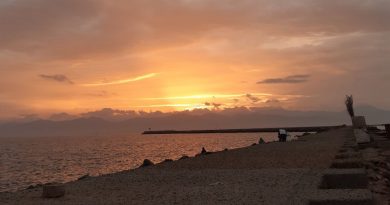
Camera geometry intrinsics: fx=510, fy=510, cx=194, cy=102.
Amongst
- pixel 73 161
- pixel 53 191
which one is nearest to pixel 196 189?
pixel 53 191

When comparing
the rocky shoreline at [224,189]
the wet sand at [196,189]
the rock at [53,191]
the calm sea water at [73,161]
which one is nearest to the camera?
the rocky shoreline at [224,189]

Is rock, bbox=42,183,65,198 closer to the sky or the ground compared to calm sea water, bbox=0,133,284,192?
closer to the sky

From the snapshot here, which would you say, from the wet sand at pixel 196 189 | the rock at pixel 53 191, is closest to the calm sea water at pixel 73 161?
the wet sand at pixel 196 189

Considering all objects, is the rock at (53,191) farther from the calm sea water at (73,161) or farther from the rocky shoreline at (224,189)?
the calm sea water at (73,161)

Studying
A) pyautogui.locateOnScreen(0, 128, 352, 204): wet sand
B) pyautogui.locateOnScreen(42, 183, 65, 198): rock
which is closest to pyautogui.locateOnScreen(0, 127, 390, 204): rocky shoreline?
pyautogui.locateOnScreen(0, 128, 352, 204): wet sand

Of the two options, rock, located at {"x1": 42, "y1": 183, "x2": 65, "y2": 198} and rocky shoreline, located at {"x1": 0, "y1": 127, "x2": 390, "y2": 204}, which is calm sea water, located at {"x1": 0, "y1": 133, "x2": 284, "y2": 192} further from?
rock, located at {"x1": 42, "y1": 183, "x2": 65, "y2": 198}

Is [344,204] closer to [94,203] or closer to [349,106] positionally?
[94,203]

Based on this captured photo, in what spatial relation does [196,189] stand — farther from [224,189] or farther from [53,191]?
[53,191]

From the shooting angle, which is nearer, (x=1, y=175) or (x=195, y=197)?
(x=195, y=197)

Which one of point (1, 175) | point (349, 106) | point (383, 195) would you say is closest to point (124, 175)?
point (383, 195)

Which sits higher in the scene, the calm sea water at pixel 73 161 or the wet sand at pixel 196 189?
the wet sand at pixel 196 189

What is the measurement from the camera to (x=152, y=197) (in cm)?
1301

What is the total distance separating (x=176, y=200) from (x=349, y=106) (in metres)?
34.1

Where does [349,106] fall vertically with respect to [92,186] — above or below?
above
